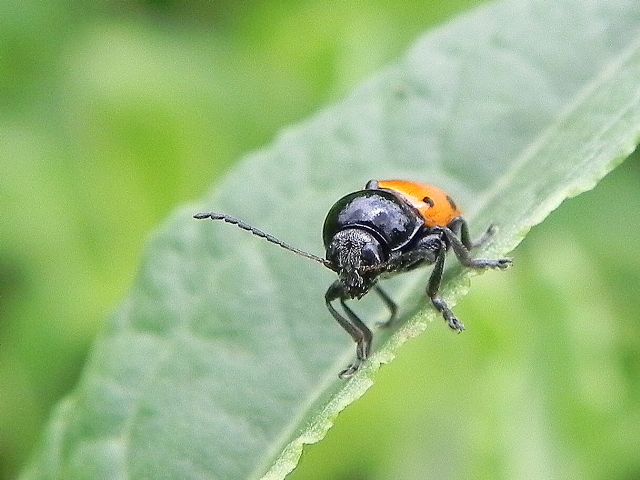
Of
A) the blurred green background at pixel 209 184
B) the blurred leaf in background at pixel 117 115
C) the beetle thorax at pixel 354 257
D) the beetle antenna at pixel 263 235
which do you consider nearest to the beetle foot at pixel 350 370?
the beetle thorax at pixel 354 257

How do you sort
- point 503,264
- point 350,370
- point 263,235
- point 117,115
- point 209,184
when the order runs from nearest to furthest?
point 350,370 < point 503,264 < point 263,235 < point 209,184 < point 117,115

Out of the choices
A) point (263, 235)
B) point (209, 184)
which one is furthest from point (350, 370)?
point (209, 184)

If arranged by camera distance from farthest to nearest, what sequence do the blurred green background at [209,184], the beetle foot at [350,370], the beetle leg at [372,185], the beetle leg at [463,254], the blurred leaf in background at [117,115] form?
1. the blurred leaf in background at [117,115]
2. the blurred green background at [209,184]
3. the beetle leg at [372,185]
4. the beetle leg at [463,254]
5. the beetle foot at [350,370]

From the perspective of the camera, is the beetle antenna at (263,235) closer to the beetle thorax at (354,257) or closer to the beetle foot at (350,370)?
the beetle thorax at (354,257)

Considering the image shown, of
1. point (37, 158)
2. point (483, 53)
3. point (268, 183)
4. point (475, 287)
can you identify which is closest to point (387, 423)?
point (475, 287)

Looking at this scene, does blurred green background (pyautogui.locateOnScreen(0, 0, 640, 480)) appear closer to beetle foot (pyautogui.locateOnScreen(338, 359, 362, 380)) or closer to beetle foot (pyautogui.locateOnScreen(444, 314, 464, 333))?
beetle foot (pyautogui.locateOnScreen(444, 314, 464, 333))

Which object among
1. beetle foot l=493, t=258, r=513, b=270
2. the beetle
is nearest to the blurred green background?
the beetle

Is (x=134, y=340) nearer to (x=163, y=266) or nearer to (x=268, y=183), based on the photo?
(x=163, y=266)

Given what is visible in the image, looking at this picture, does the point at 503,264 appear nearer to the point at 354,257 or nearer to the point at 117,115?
the point at 354,257
